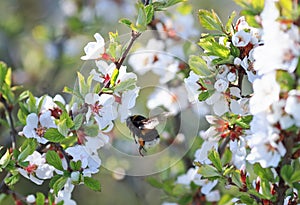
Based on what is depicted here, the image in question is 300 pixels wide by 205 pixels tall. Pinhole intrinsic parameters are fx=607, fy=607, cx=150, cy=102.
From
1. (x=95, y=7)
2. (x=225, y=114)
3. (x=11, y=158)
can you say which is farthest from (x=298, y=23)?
(x=95, y=7)

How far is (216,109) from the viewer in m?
1.07

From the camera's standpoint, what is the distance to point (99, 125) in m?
1.05

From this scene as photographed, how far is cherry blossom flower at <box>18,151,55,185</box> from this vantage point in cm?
112

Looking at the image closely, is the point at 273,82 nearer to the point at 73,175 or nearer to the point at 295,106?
the point at 295,106

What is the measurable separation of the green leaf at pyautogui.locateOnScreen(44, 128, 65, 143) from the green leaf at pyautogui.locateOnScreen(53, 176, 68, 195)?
0.22 ft

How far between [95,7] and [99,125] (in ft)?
4.20

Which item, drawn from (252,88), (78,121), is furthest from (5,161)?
(252,88)

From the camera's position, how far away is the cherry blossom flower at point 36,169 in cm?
112

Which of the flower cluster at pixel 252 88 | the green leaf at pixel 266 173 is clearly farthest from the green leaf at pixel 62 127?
the green leaf at pixel 266 173

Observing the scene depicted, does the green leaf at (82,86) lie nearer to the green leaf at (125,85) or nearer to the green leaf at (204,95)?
the green leaf at (125,85)

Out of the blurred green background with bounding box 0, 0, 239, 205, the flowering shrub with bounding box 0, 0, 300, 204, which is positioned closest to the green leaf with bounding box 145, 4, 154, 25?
the flowering shrub with bounding box 0, 0, 300, 204

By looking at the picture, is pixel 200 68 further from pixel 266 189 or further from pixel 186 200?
pixel 186 200

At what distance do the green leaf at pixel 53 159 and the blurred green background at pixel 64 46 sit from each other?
0.70m

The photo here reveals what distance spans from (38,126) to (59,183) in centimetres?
12
